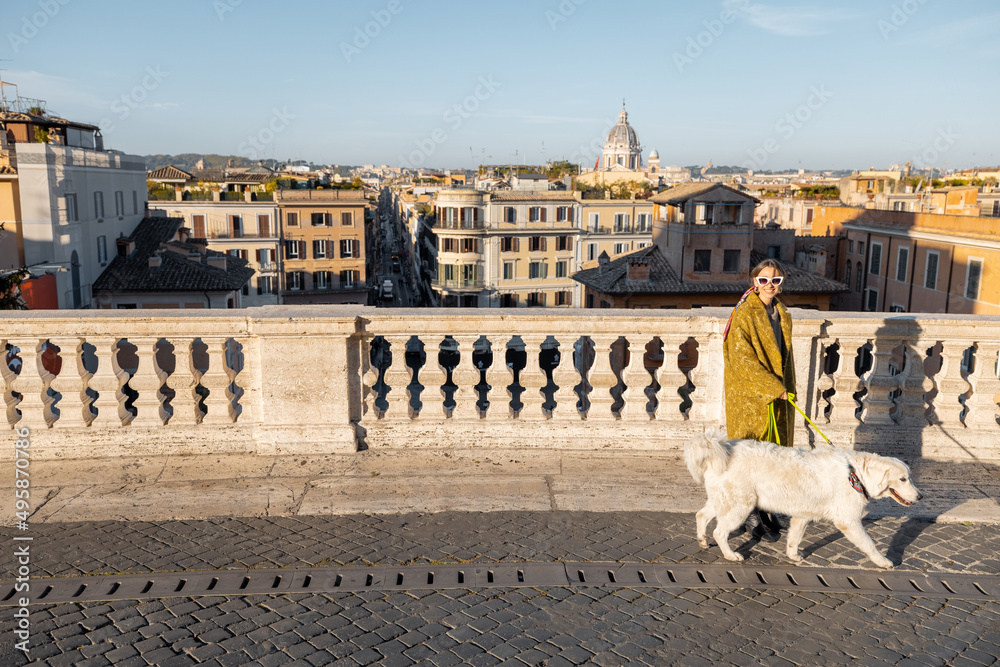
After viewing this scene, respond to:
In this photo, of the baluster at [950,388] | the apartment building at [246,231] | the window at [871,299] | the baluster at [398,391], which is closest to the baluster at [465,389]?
the baluster at [398,391]

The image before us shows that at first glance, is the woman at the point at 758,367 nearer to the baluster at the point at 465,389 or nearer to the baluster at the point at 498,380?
the baluster at the point at 498,380

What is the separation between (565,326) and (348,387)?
1.96m

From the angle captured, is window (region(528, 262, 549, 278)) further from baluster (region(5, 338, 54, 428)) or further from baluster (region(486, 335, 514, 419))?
baluster (region(5, 338, 54, 428))

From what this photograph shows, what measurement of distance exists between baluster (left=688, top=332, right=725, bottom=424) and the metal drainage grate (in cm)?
220

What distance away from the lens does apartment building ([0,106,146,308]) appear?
36125 millimetres

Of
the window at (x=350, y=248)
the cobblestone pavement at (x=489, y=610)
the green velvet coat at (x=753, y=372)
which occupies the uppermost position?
the green velvet coat at (x=753, y=372)

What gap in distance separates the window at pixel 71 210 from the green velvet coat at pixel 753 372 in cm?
3965

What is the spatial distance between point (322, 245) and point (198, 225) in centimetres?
1055

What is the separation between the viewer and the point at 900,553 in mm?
5305

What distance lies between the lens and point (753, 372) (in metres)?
5.59

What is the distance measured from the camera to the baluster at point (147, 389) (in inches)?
268

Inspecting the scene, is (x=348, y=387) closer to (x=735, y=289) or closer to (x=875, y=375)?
(x=875, y=375)

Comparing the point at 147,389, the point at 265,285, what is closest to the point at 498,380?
the point at 147,389

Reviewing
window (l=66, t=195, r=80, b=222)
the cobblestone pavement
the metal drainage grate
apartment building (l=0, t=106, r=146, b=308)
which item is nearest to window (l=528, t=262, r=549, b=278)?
apartment building (l=0, t=106, r=146, b=308)
